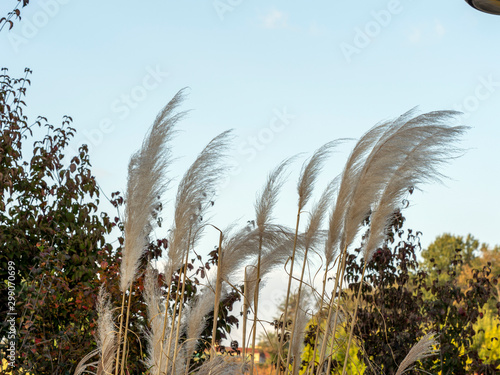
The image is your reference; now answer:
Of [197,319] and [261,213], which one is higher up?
[261,213]

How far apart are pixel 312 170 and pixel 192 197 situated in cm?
61

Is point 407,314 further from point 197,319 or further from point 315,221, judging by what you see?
point 197,319

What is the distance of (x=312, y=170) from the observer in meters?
2.77

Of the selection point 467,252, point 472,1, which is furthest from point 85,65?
point 467,252

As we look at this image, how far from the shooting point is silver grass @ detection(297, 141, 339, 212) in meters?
2.76

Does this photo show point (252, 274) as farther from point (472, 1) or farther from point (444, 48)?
point (444, 48)

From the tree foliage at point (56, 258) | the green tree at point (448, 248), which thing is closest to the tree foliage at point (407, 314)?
the tree foliage at point (56, 258)

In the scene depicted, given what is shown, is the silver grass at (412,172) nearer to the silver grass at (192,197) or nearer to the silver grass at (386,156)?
the silver grass at (386,156)

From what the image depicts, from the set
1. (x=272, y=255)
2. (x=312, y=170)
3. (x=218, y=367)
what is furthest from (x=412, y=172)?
(x=218, y=367)

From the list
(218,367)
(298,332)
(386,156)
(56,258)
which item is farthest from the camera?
(56,258)

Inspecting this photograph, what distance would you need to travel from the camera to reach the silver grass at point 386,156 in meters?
2.53

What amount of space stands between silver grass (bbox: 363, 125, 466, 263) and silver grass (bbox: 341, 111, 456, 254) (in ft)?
0.09

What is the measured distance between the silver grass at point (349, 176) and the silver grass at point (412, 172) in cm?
16

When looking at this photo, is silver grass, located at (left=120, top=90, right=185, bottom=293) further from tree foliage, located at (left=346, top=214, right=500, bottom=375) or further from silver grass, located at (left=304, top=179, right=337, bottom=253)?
tree foliage, located at (left=346, top=214, right=500, bottom=375)
